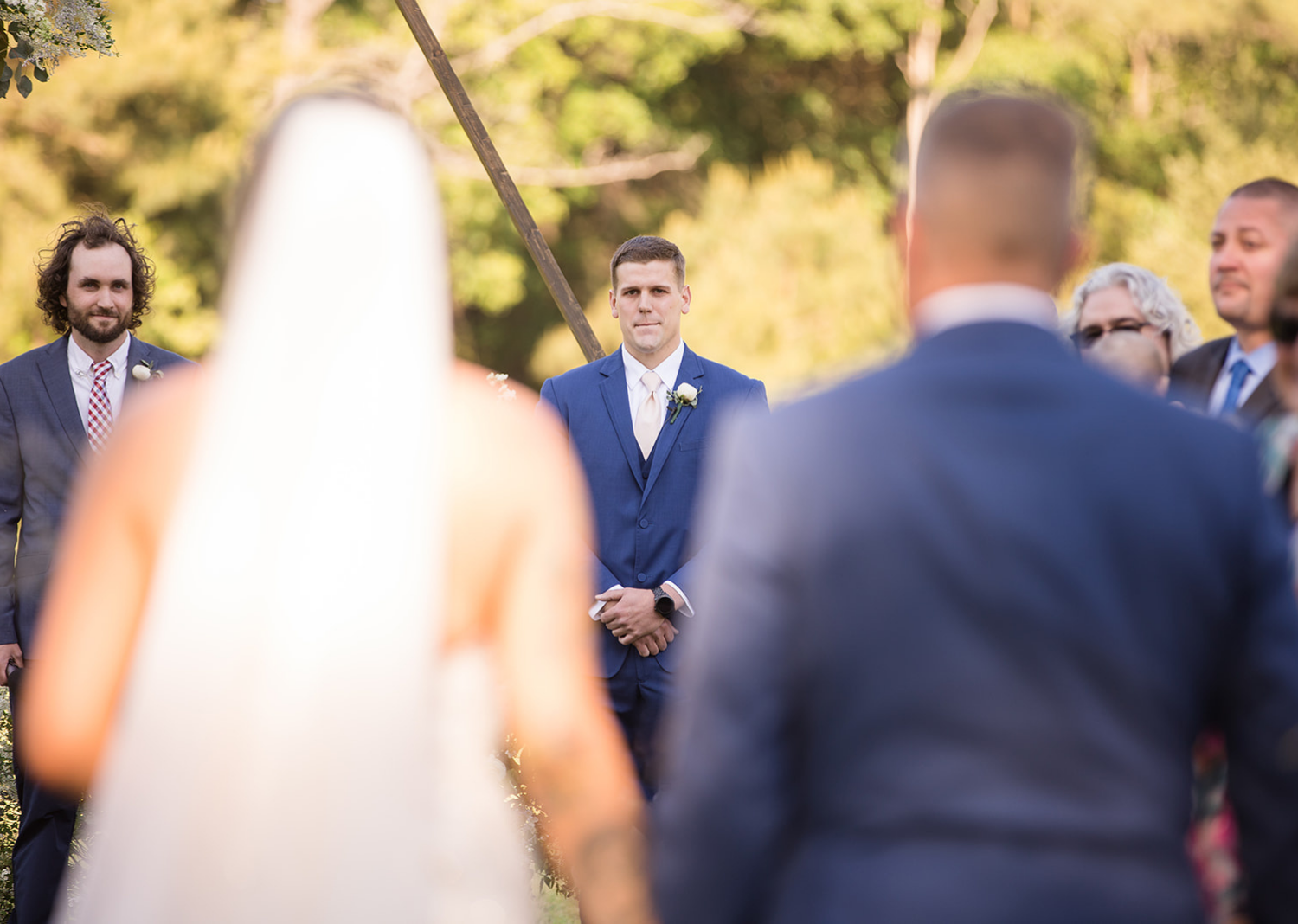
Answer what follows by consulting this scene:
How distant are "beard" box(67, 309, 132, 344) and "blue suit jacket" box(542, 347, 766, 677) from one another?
1.68 m

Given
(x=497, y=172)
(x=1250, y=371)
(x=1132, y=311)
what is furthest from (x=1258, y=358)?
(x=497, y=172)

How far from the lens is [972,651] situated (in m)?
1.60

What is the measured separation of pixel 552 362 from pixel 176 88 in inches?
299

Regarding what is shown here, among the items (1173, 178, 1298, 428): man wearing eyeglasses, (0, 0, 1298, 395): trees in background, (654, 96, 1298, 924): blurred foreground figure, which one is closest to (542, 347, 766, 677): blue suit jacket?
(1173, 178, 1298, 428): man wearing eyeglasses

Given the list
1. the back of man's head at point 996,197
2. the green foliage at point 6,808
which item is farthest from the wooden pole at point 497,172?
the back of man's head at point 996,197

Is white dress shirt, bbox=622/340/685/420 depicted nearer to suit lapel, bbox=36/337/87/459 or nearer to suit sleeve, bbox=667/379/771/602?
suit sleeve, bbox=667/379/771/602

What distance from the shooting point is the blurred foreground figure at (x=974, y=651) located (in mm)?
1593

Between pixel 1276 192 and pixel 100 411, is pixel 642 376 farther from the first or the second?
pixel 1276 192

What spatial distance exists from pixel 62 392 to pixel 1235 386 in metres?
3.85

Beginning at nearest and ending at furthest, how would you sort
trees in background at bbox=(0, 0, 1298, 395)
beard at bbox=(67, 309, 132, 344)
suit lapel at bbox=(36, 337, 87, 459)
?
suit lapel at bbox=(36, 337, 87, 459), beard at bbox=(67, 309, 132, 344), trees in background at bbox=(0, 0, 1298, 395)

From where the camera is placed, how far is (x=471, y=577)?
1.92 meters

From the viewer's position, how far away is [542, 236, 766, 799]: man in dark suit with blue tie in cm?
480

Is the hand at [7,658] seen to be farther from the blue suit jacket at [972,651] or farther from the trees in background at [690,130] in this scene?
the trees in background at [690,130]

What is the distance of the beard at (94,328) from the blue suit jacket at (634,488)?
1.68 metres
